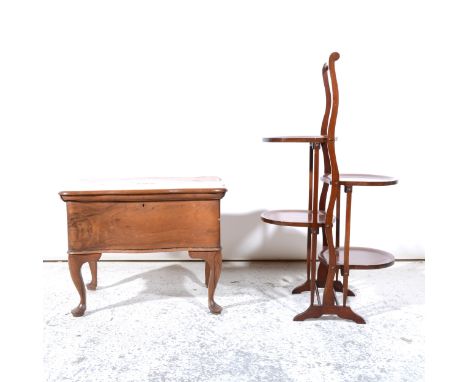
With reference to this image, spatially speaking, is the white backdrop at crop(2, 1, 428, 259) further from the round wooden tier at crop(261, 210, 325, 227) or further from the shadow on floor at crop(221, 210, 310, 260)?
the round wooden tier at crop(261, 210, 325, 227)

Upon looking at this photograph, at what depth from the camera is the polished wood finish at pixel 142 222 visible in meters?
2.54

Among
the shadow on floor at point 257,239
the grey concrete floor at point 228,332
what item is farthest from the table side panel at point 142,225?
the shadow on floor at point 257,239

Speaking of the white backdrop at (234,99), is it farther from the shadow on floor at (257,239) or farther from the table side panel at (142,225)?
the table side panel at (142,225)

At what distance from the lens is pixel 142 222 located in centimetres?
259

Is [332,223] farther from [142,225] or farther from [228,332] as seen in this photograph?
[142,225]

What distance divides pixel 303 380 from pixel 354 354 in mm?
364

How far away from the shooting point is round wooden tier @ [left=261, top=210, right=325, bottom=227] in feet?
8.27

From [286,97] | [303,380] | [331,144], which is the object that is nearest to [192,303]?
[303,380]

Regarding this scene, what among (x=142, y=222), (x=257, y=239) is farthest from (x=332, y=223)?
(x=257, y=239)

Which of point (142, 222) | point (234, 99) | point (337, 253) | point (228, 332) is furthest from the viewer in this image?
point (234, 99)

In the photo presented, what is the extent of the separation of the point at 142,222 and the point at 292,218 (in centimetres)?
87

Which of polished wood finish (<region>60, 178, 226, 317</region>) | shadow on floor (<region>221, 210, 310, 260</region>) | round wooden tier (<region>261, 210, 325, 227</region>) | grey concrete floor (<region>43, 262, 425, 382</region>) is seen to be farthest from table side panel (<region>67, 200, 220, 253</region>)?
shadow on floor (<region>221, 210, 310, 260</region>)

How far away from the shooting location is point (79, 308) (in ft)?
8.70

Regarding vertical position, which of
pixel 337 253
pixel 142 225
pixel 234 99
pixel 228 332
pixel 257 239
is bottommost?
pixel 228 332
